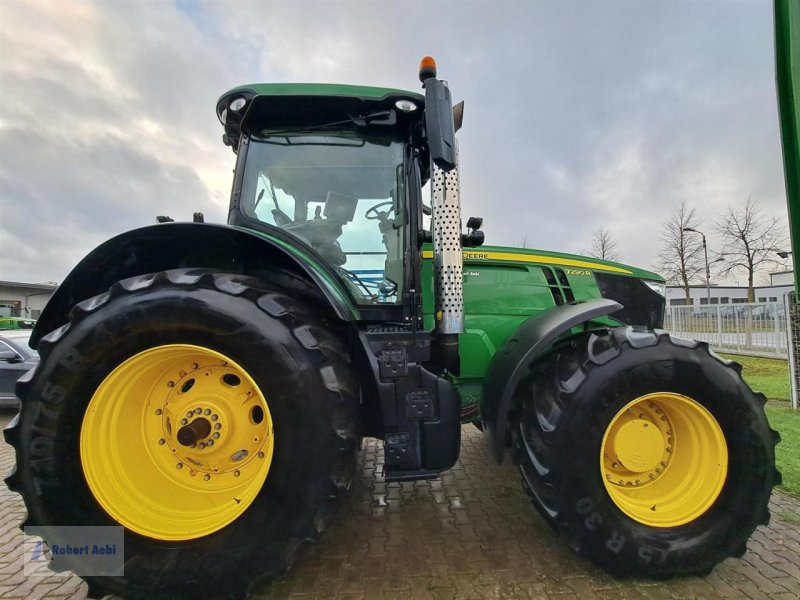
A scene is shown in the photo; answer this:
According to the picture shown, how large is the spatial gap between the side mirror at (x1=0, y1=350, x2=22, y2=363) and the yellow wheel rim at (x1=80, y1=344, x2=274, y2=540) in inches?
254

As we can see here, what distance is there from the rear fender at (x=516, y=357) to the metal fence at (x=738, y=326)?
29.1 feet

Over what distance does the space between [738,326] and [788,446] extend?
873cm

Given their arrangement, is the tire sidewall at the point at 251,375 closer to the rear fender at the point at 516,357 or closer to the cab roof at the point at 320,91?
the rear fender at the point at 516,357

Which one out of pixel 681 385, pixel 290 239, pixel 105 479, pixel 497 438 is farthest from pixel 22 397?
pixel 681 385

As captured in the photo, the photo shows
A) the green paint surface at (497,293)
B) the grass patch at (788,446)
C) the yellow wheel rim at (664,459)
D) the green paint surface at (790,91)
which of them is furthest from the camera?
the grass patch at (788,446)

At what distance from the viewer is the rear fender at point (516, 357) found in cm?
201

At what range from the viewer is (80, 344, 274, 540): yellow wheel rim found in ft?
5.79

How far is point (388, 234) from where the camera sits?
237cm

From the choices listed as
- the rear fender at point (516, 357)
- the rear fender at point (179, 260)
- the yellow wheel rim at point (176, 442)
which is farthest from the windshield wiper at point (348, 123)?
the rear fender at point (516, 357)

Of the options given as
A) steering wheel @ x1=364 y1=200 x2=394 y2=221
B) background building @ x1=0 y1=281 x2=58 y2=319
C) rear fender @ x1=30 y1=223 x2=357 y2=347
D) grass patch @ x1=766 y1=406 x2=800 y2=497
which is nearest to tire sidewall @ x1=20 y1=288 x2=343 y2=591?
rear fender @ x1=30 y1=223 x2=357 y2=347

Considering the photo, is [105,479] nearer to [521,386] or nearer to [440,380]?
[440,380]

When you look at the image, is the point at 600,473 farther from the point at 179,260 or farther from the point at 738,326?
the point at 738,326

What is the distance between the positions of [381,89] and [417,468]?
2121 millimetres

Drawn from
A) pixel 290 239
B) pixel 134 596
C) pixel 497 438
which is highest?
pixel 290 239
